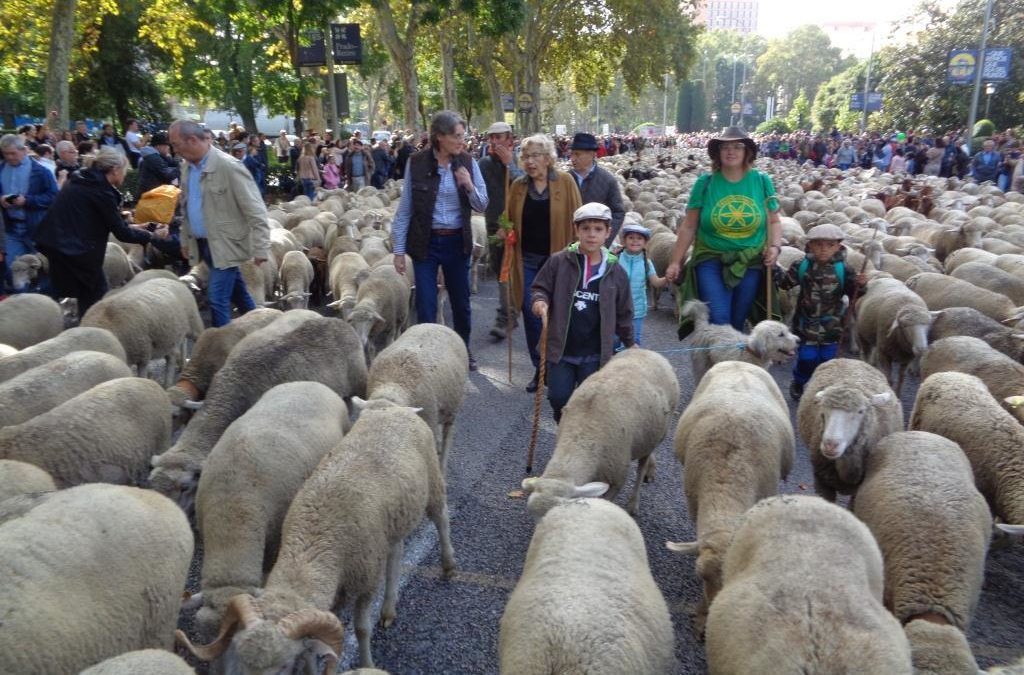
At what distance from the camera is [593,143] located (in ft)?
19.0

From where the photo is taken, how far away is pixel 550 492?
3381 millimetres

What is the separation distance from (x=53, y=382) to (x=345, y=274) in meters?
4.06

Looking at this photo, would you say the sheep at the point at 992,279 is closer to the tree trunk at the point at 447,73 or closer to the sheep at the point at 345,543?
the sheep at the point at 345,543

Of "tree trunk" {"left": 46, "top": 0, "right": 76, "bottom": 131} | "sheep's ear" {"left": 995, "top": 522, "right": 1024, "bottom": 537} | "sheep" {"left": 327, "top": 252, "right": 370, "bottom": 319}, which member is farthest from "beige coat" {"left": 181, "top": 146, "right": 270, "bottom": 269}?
"tree trunk" {"left": 46, "top": 0, "right": 76, "bottom": 131}

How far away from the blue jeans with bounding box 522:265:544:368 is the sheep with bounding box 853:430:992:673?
8.89 feet

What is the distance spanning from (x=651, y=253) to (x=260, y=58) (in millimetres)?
25682

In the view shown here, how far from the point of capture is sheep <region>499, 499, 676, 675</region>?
7.69 ft

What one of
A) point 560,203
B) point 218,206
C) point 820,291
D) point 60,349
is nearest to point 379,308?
point 218,206

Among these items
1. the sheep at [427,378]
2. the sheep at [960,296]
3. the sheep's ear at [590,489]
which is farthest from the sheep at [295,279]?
the sheep at [960,296]

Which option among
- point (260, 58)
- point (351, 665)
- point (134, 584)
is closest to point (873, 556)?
point (351, 665)

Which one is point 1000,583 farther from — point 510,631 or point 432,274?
point 432,274

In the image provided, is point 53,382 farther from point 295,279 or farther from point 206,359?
point 295,279

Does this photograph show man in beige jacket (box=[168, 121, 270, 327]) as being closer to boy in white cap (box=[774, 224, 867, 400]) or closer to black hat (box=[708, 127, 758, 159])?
black hat (box=[708, 127, 758, 159])

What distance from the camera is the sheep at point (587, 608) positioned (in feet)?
7.69
